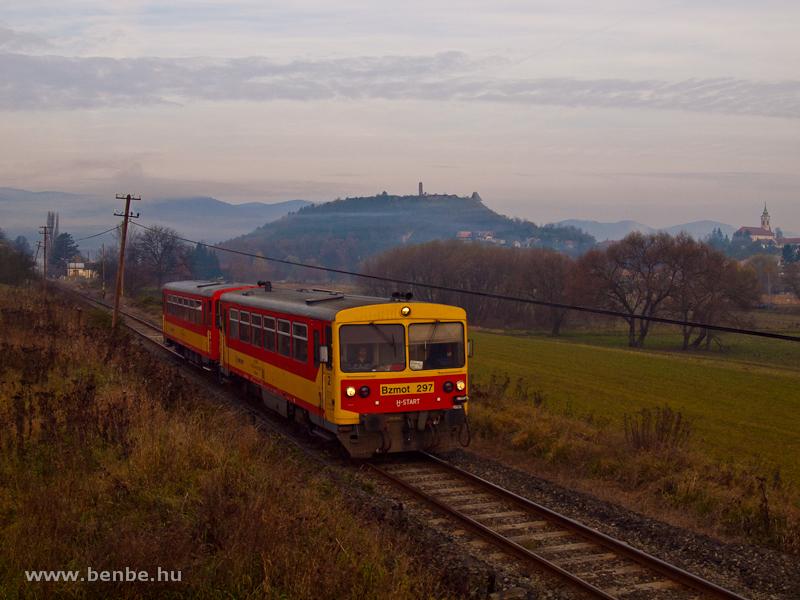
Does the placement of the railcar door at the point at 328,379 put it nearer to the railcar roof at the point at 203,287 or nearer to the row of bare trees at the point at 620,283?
the railcar roof at the point at 203,287

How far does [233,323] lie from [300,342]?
541 centimetres

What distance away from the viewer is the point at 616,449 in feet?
39.6

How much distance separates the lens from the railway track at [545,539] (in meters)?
6.75

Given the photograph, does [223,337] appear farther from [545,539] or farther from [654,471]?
[545,539]

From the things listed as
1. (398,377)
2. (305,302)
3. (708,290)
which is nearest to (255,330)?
(305,302)

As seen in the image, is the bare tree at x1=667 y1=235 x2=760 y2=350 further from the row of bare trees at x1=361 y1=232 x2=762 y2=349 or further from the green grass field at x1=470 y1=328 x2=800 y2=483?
the green grass field at x1=470 y1=328 x2=800 y2=483

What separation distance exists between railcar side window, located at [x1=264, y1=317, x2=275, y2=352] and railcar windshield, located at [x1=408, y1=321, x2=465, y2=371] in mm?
3866

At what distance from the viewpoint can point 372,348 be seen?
426 inches

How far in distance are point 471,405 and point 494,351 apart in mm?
22230

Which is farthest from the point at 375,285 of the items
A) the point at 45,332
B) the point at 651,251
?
the point at 45,332

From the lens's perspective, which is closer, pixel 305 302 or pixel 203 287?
pixel 305 302

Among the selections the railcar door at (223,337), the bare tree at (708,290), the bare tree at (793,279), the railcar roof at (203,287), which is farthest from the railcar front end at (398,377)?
the bare tree at (793,279)

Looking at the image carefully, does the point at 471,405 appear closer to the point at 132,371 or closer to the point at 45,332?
the point at 132,371

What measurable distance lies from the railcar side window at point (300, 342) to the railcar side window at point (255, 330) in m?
2.44
